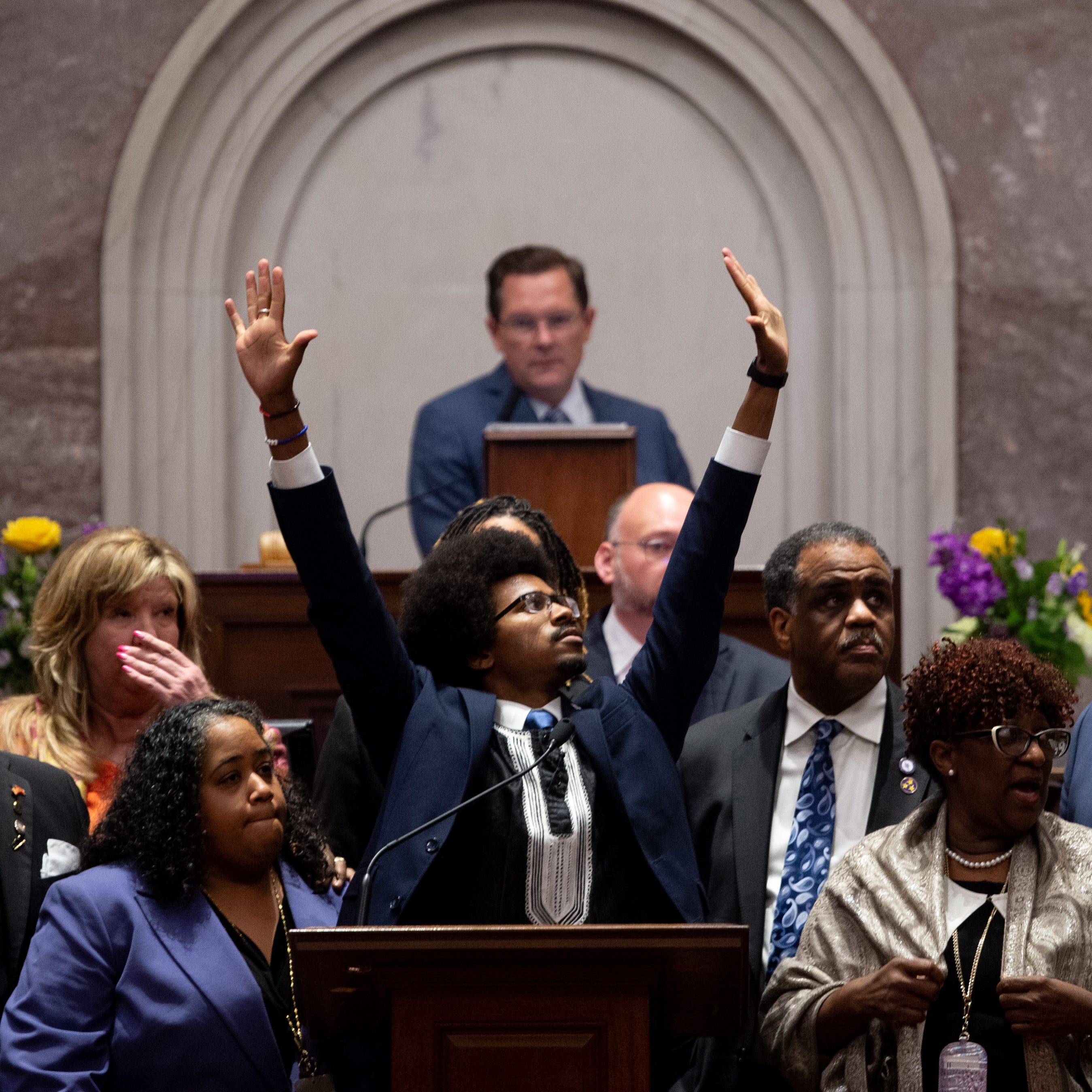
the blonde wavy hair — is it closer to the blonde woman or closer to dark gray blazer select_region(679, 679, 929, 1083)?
the blonde woman

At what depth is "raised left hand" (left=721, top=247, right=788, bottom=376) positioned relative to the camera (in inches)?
116

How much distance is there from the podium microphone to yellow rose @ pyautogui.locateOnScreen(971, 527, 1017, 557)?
7.77 ft

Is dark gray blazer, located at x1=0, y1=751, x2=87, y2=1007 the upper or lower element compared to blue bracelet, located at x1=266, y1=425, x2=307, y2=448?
lower

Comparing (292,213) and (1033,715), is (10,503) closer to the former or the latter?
(292,213)

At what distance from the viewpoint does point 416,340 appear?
690 centimetres

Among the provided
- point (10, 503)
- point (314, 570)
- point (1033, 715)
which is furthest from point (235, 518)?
point (1033, 715)

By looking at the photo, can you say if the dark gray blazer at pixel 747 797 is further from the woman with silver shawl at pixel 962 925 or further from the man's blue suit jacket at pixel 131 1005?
the man's blue suit jacket at pixel 131 1005

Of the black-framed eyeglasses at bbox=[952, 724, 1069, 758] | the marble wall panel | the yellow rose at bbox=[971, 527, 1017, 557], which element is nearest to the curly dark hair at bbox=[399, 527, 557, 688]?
Answer: the black-framed eyeglasses at bbox=[952, 724, 1069, 758]

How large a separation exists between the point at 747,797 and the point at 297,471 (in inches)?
40.2

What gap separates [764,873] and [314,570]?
97 centimetres

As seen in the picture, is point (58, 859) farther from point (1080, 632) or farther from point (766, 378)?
point (1080, 632)

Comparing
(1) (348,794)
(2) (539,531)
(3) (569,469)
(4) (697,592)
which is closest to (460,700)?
(4) (697,592)

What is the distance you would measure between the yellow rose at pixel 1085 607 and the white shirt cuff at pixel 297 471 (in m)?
2.75

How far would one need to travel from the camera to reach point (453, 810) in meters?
2.60
